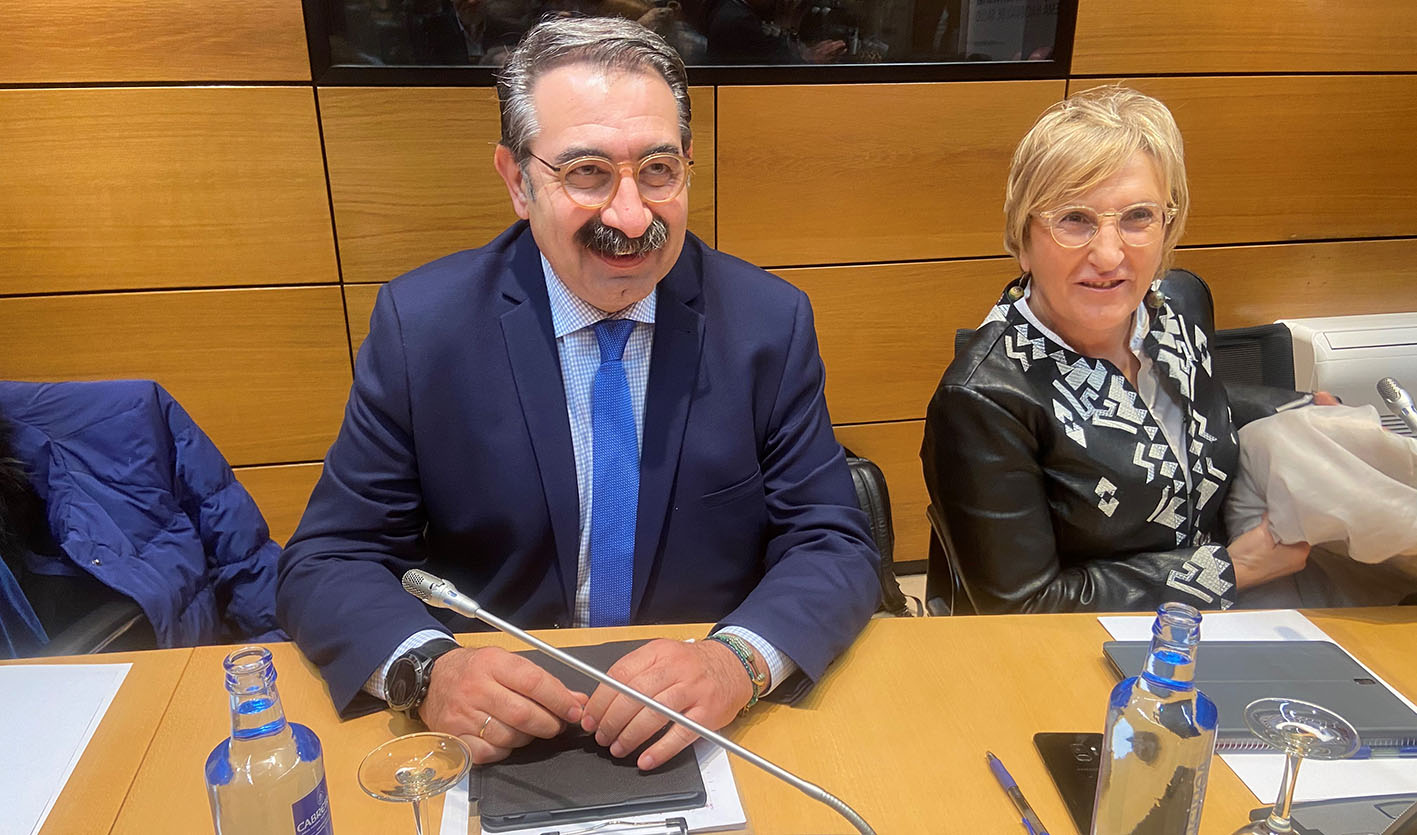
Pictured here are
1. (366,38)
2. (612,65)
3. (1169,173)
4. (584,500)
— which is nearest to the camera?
(612,65)

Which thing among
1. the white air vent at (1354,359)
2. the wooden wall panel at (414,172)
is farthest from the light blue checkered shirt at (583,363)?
the white air vent at (1354,359)

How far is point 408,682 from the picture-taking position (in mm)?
1107

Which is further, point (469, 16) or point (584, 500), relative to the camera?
point (469, 16)

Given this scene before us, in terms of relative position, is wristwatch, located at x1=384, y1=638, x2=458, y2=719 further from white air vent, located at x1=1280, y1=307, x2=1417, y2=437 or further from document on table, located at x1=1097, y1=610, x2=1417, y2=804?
white air vent, located at x1=1280, y1=307, x2=1417, y2=437

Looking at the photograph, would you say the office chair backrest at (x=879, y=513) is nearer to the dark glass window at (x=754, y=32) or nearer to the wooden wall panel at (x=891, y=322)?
the wooden wall panel at (x=891, y=322)

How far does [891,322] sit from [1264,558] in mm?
1583

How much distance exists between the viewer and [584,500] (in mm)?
1457

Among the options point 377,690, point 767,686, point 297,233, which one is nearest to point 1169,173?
point 767,686

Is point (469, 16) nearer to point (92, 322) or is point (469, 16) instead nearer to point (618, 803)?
point (92, 322)

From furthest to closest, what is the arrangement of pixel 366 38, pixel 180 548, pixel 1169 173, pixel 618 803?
pixel 366 38 → pixel 180 548 → pixel 1169 173 → pixel 618 803

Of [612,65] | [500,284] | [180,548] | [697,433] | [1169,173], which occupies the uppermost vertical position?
[612,65]

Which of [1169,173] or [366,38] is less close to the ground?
[366,38]

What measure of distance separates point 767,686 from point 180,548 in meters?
1.27

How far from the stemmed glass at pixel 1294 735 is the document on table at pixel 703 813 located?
483 millimetres
